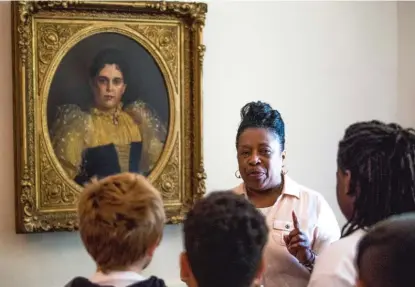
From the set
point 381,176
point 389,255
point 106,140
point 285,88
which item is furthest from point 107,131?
point 389,255

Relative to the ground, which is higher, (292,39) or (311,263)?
(292,39)

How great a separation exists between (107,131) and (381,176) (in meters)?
1.45

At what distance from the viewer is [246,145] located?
2332 millimetres

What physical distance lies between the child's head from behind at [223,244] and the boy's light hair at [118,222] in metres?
0.20

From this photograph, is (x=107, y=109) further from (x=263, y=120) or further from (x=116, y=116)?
(x=263, y=120)

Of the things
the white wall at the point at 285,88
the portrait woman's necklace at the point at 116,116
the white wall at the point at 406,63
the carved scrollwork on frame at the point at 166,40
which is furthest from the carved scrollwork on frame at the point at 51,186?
the white wall at the point at 406,63

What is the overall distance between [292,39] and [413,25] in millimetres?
654

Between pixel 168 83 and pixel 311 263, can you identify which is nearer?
pixel 311 263

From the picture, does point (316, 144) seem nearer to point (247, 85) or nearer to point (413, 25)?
point (247, 85)

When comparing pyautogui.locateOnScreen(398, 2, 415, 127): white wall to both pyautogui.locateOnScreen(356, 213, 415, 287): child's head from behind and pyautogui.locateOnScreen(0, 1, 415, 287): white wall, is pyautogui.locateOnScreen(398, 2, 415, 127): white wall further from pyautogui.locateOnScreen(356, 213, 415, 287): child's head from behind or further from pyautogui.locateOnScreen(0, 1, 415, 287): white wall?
pyautogui.locateOnScreen(356, 213, 415, 287): child's head from behind

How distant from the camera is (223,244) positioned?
1.30 metres

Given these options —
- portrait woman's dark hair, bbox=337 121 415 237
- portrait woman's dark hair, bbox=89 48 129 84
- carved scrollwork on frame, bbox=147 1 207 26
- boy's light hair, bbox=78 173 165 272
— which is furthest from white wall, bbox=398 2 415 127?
boy's light hair, bbox=78 173 165 272

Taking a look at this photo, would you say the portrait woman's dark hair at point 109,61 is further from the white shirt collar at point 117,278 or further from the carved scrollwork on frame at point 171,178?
the white shirt collar at point 117,278

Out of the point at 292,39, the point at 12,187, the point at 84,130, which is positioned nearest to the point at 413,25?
the point at 292,39
